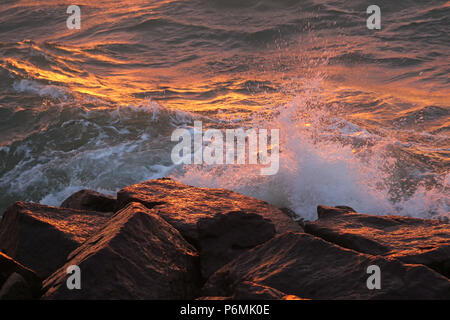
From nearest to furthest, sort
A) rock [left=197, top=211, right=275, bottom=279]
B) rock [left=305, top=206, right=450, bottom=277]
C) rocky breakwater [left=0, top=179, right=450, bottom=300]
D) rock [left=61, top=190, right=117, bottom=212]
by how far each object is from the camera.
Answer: rocky breakwater [left=0, top=179, right=450, bottom=300] → rock [left=305, top=206, right=450, bottom=277] → rock [left=197, top=211, right=275, bottom=279] → rock [left=61, top=190, right=117, bottom=212]

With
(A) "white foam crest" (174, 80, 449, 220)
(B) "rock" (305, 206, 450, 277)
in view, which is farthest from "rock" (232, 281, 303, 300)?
(A) "white foam crest" (174, 80, 449, 220)

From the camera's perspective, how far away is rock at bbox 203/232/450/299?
2.47 meters

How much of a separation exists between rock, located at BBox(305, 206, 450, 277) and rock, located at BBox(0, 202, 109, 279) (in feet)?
5.28

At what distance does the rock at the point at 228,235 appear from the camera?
319cm

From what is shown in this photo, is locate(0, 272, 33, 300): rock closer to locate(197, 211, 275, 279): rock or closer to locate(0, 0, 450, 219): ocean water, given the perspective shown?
locate(197, 211, 275, 279): rock

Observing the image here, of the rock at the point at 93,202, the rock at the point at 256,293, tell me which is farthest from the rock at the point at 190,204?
the rock at the point at 256,293

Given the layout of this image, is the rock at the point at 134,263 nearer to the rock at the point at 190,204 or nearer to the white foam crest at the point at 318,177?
the rock at the point at 190,204

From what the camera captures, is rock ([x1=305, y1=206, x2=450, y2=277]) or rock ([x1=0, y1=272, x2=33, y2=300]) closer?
rock ([x1=0, y1=272, x2=33, y2=300])

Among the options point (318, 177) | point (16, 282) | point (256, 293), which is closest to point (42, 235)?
point (16, 282)

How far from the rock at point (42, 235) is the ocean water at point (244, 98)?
87.2 inches

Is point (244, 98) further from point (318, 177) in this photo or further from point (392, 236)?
point (392, 236)

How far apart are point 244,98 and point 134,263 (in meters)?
6.25

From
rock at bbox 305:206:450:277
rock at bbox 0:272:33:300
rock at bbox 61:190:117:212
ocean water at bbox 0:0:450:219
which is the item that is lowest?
rock at bbox 0:272:33:300
